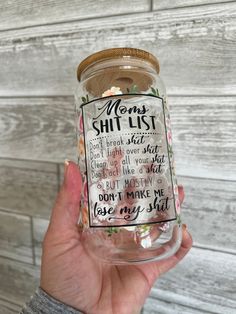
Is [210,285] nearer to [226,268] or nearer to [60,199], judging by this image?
[226,268]

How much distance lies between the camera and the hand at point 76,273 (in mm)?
614

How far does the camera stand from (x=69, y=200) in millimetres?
606

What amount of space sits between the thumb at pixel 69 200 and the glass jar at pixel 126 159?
2cm

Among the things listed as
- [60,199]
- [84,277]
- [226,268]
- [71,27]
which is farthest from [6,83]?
[226,268]

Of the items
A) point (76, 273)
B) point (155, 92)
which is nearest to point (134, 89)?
point (155, 92)

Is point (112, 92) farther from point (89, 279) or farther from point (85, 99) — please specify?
point (89, 279)

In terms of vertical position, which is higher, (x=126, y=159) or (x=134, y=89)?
(x=134, y=89)

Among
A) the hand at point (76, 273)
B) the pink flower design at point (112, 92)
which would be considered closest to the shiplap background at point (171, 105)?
the hand at point (76, 273)

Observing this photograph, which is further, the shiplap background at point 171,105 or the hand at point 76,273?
the shiplap background at point 171,105

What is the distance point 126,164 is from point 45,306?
32cm

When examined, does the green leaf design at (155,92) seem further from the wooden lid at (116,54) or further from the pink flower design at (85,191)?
the pink flower design at (85,191)

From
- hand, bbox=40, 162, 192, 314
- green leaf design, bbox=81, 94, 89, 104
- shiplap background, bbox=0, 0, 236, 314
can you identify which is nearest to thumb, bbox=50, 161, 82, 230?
hand, bbox=40, 162, 192, 314

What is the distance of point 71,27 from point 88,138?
1.27 feet

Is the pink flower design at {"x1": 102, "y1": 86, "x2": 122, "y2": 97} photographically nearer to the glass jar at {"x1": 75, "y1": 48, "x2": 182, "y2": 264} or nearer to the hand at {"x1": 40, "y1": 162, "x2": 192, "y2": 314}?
the glass jar at {"x1": 75, "y1": 48, "x2": 182, "y2": 264}
